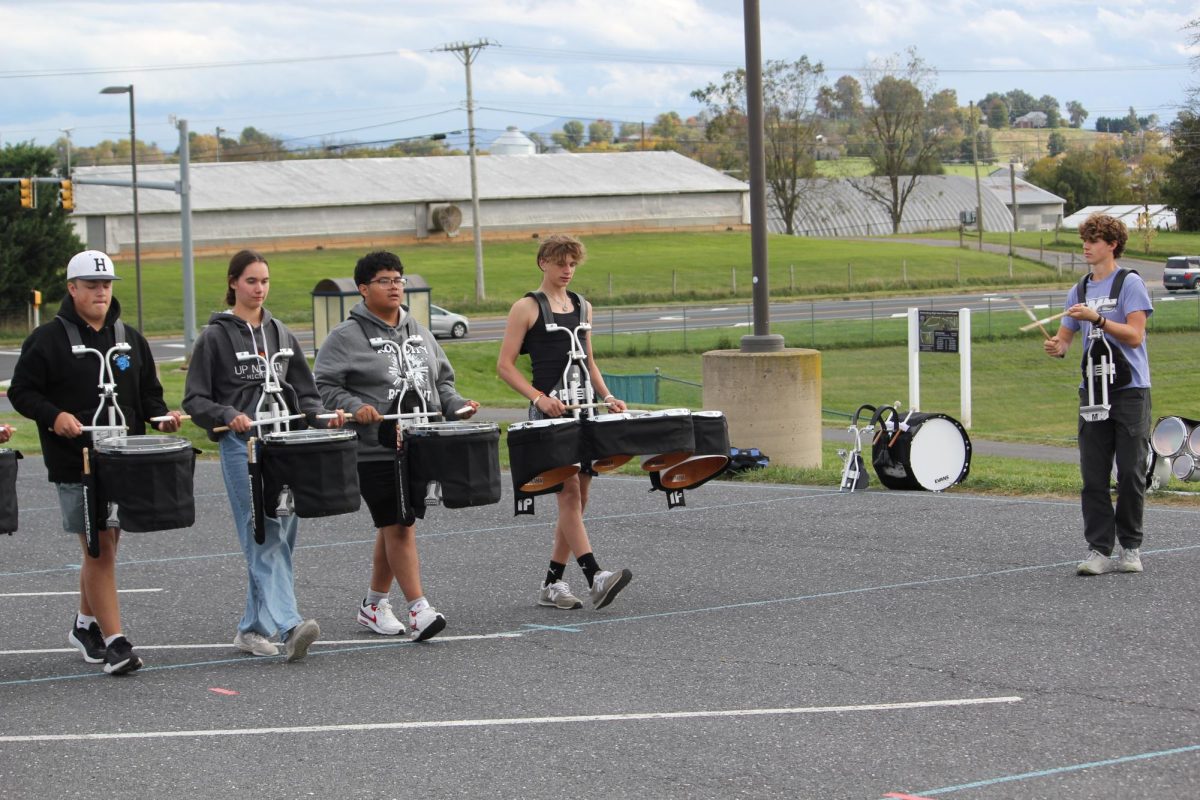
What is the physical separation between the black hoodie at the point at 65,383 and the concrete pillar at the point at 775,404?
9.18m

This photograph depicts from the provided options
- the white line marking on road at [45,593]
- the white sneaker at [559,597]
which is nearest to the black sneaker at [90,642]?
the white line marking on road at [45,593]

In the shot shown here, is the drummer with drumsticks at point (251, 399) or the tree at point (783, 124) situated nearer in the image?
the drummer with drumsticks at point (251, 399)

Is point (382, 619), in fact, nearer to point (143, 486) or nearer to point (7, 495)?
point (143, 486)

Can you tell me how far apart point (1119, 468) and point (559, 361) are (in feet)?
11.3

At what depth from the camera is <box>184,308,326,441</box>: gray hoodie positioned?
7.66 meters

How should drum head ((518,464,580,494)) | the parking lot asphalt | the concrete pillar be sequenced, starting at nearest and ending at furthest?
the parking lot asphalt < drum head ((518,464,580,494)) < the concrete pillar

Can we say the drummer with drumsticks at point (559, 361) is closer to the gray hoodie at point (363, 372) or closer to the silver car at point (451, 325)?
the gray hoodie at point (363, 372)

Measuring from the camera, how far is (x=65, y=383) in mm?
7633

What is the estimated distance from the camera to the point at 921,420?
13633 mm

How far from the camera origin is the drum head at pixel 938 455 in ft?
44.3

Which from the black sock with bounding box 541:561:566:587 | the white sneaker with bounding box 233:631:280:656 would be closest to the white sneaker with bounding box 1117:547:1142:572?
the black sock with bounding box 541:561:566:587

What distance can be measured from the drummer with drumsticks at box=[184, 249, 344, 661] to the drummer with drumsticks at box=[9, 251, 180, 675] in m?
0.26

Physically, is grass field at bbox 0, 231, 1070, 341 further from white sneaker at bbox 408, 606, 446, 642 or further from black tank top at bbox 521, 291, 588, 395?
white sneaker at bbox 408, 606, 446, 642

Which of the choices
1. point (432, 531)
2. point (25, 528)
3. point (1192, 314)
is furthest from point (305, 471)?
point (1192, 314)
